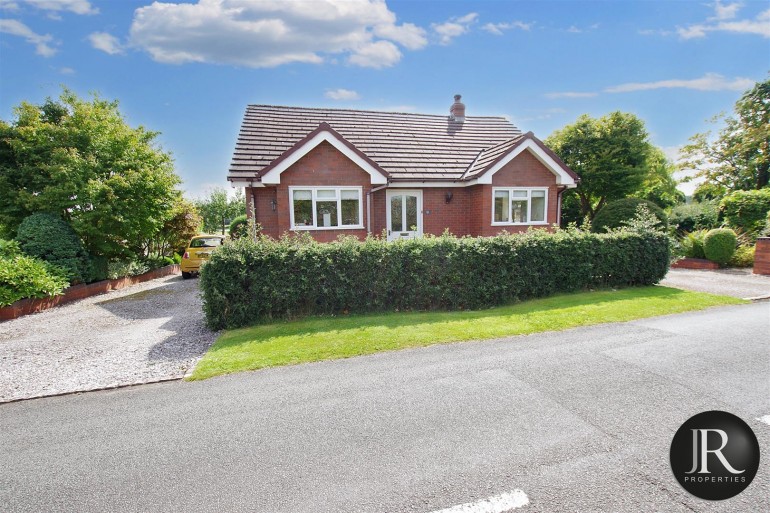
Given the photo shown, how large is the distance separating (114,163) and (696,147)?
1409 inches

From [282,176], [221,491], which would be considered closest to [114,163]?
[282,176]

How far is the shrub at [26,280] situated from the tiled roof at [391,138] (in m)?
5.98

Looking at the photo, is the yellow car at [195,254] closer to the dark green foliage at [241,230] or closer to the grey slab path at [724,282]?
the dark green foliage at [241,230]

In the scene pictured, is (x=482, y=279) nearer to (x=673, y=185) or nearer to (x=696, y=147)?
(x=696, y=147)

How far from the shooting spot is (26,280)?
9.97 meters

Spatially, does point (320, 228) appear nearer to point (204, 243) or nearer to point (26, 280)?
point (204, 243)

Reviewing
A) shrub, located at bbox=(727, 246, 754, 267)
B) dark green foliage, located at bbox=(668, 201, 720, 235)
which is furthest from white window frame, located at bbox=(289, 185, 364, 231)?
dark green foliage, located at bbox=(668, 201, 720, 235)

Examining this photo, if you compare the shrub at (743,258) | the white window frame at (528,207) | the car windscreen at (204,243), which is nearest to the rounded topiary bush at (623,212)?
the shrub at (743,258)

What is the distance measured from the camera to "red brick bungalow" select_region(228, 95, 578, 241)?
13148 mm

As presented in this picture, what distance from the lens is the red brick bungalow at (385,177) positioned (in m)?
13.1

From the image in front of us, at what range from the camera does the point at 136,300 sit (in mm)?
11789

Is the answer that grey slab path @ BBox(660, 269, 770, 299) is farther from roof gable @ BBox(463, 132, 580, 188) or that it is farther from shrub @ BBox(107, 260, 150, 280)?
shrub @ BBox(107, 260, 150, 280)

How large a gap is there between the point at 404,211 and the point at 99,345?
10.8 m

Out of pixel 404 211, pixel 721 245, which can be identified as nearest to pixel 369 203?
pixel 404 211
